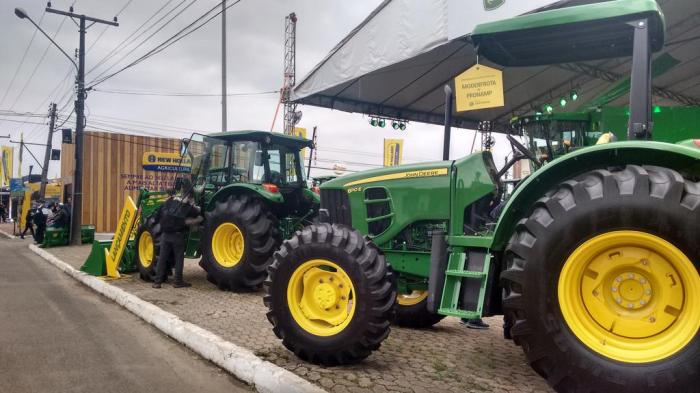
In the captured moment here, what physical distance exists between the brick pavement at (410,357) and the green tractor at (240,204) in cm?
124

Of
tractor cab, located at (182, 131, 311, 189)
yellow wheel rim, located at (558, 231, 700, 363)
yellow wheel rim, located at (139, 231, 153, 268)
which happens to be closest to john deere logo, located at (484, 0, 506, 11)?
tractor cab, located at (182, 131, 311, 189)

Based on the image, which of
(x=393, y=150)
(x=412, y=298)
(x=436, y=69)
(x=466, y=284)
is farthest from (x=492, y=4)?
(x=393, y=150)

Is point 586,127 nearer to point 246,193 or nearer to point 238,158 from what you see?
point 246,193

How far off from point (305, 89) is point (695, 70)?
8.69 m

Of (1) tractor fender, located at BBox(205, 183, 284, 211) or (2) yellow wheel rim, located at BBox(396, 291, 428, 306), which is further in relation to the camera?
(1) tractor fender, located at BBox(205, 183, 284, 211)

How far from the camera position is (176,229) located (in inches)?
325

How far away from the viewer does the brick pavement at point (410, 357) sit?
3723mm

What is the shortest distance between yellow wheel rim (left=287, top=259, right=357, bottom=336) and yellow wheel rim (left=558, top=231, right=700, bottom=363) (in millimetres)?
1752

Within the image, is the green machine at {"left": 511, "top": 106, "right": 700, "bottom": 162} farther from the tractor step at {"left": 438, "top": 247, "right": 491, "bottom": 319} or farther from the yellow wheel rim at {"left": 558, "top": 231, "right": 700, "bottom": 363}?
the yellow wheel rim at {"left": 558, "top": 231, "right": 700, "bottom": 363}

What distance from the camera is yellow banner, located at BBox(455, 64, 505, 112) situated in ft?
12.5

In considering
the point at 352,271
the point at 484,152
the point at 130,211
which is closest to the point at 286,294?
the point at 352,271

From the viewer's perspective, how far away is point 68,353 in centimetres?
486

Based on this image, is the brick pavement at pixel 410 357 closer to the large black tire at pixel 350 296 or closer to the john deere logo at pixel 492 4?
the large black tire at pixel 350 296

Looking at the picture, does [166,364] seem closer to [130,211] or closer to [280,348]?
[280,348]
